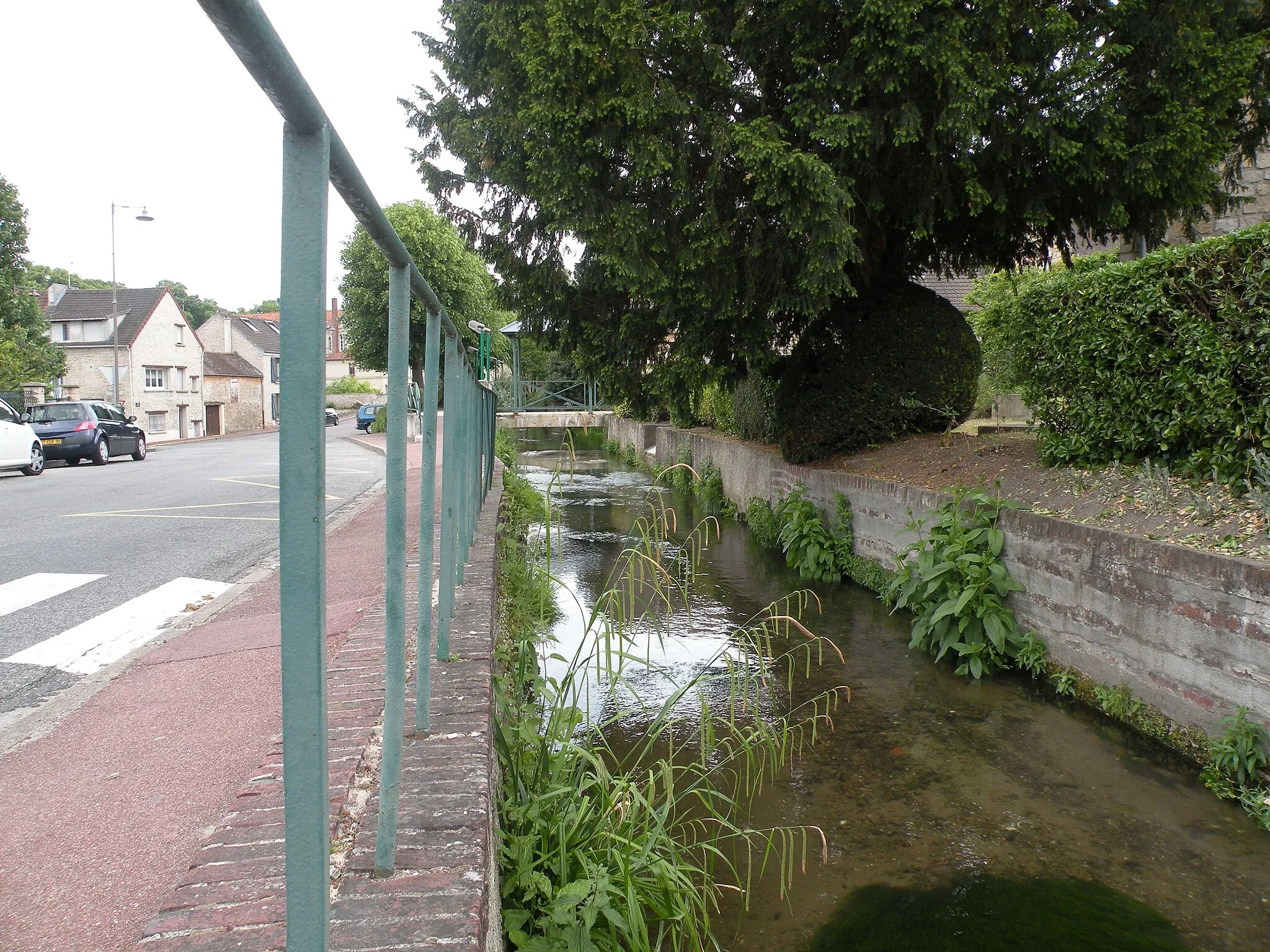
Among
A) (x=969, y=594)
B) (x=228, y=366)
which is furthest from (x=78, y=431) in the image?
(x=228, y=366)

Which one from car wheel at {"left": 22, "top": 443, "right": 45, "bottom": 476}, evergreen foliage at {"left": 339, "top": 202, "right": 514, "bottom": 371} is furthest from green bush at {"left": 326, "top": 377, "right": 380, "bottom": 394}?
car wheel at {"left": 22, "top": 443, "right": 45, "bottom": 476}

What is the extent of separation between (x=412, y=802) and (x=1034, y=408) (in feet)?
20.7

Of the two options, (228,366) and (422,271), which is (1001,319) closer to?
(422,271)

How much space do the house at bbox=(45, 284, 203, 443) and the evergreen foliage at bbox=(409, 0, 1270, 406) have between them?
37.6 m

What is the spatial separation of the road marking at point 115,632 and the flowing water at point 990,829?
2552 mm

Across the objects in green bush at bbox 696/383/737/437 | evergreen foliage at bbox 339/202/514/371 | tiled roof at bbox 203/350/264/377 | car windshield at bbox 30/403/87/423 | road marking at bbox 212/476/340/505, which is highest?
evergreen foliage at bbox 339/202/514/371

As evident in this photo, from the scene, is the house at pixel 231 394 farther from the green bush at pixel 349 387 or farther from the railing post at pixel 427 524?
the railing post at pixel 427 524

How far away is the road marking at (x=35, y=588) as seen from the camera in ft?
20.1

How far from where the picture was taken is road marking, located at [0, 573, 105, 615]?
6113mm

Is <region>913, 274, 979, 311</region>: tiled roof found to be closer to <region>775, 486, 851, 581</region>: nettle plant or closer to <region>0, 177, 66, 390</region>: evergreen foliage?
<region>775, 486, 851, 581</region>: nettle plant

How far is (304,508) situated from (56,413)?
24.2 meters

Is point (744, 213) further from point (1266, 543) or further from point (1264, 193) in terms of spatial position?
point (1264, 193)

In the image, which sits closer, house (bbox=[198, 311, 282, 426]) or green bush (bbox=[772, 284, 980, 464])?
green bush (bbox=[772, 284, 980, 464])

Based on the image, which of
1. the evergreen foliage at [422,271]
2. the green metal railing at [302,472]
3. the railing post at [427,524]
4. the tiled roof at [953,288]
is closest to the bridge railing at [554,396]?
the evergreen foliage at [422,271]
